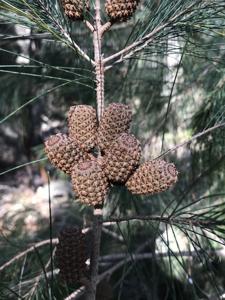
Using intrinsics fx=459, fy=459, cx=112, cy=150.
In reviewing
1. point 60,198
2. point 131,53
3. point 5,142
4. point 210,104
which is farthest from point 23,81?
point 5,142

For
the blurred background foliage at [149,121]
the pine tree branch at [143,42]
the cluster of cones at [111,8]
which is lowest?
the blurred background foliage at [149,121]

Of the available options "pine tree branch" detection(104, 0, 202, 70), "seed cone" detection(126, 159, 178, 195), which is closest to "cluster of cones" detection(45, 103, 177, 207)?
"seed cone" detection(126, 159, 178, 195)

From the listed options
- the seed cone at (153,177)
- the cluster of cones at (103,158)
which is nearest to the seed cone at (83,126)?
the cluster of cones at (103,158)

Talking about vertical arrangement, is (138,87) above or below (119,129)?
below

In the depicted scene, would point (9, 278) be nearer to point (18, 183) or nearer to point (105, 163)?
point (105, 163)

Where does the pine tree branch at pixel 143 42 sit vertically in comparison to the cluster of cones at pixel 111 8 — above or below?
below

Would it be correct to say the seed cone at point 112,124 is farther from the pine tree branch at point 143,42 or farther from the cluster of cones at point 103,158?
the pine tree branch at point 143,42

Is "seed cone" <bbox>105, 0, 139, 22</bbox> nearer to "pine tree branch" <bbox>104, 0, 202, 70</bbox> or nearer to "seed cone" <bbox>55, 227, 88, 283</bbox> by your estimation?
"pine tree branch" <bbox>104, 0, 202, 70</bbox>
